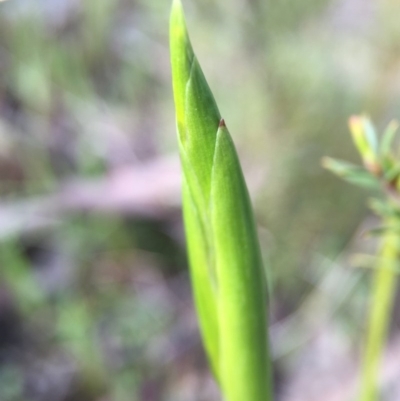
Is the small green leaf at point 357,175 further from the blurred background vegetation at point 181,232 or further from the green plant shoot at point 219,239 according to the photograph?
the blurred background vegetation at point 181,232

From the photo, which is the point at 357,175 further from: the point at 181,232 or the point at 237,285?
the point at 181,232

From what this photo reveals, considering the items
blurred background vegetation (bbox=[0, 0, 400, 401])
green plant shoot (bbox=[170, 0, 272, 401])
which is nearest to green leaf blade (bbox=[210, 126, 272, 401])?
green plant shoot (bbox=[170, 0, 272, 401])

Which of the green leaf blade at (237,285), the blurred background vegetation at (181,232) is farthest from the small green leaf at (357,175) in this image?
the blurred background vegetation at (181,232)

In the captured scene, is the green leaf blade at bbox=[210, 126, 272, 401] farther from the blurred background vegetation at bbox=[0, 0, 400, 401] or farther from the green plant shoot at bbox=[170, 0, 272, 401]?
the blurred background vegetation at bbox=[0, 0, 400, 401]

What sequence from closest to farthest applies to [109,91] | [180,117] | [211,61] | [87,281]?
[180,117] < [87,281] < [211,61] < [109,91]

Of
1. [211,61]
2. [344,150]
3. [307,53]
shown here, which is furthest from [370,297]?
[211,61]

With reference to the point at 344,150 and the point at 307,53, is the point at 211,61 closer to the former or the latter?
the point at 307,53

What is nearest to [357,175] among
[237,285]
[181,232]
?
[237,285]
